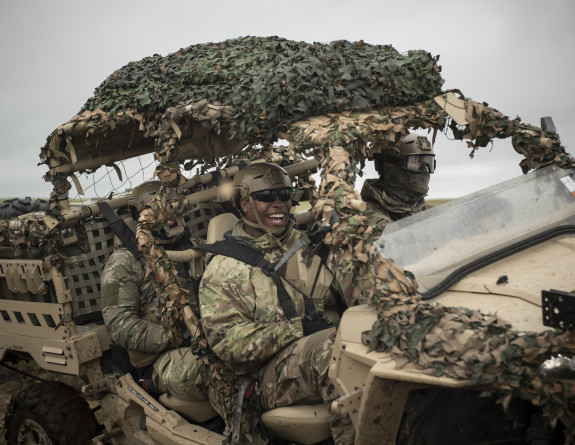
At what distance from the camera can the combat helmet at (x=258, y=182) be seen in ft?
15.3

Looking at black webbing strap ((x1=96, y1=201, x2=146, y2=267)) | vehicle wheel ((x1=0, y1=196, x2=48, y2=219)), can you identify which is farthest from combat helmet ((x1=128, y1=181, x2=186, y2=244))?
vehicle wheel ((x1=0, y1=196, x2=48, y2=219))

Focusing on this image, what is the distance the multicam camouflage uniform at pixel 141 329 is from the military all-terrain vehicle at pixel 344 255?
25 cm

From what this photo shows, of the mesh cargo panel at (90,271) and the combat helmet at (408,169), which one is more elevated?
the combat helmet at (408,169)

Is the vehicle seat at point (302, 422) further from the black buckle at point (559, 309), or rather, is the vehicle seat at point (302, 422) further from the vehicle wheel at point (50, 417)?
the vehicle wheel at point (50, 417)

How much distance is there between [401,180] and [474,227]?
2.27m

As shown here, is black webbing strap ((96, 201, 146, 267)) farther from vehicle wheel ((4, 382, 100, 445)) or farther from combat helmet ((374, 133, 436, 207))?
combat helmet ((374, 133, 436, 207))

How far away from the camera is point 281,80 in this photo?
13.1 ft

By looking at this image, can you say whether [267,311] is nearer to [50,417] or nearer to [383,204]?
[383,204]

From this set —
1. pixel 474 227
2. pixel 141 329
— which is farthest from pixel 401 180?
pixel 141 329

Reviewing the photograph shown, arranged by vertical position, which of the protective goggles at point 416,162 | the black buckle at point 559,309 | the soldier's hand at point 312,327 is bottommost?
the soldier's hand at point 312,327

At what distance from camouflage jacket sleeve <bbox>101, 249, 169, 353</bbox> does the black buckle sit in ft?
11.1

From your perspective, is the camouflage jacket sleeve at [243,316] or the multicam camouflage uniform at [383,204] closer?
the camouflage jacket sleeve at [243,316]

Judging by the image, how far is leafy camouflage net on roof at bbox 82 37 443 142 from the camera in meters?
4.01

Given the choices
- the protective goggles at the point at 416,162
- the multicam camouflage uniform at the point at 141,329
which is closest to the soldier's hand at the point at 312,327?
the multicam camouflage uniform at the point at 141,329
